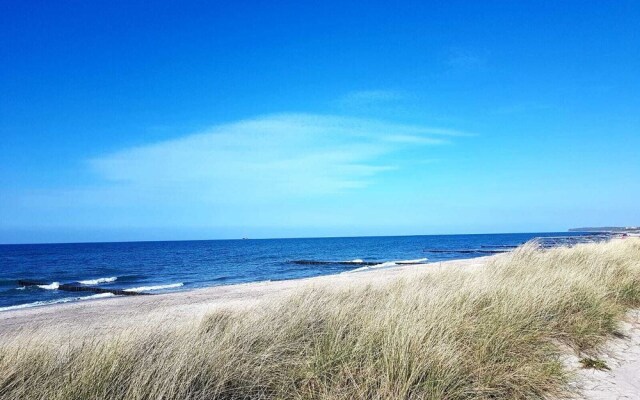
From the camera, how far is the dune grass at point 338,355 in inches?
134

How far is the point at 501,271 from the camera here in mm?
8812

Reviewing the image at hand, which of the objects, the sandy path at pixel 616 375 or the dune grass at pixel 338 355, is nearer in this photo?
the dune grass at pixel 338 355

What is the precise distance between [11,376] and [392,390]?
3.22m

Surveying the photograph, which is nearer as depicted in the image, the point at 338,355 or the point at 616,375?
the point at 338,355

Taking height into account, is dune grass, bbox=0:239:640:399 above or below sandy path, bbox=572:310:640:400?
above

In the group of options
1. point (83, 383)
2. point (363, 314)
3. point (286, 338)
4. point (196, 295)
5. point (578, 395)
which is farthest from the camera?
point (196, 295)

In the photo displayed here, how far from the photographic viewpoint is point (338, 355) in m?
3.95

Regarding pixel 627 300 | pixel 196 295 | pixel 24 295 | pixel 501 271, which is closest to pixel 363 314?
pixel 501 271

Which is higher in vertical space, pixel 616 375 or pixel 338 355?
pixel 338 355

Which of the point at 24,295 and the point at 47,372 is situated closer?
the point at 47,372

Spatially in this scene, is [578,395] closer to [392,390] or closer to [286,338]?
[392,390]

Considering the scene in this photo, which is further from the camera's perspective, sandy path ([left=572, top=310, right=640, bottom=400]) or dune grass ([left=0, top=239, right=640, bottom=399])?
sandy path ([left=572, top=310, right=640, bottom=400])

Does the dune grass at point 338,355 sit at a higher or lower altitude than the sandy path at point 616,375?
higher

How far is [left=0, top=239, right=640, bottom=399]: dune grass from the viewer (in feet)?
11.1
